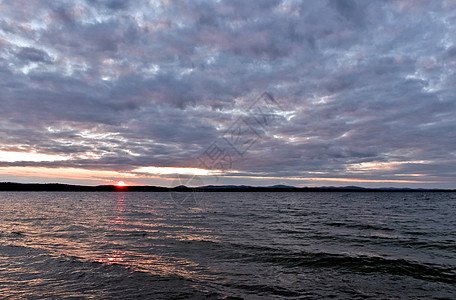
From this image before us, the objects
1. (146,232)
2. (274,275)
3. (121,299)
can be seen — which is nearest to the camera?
(121,299)

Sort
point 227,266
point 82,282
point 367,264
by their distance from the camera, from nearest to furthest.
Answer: point 82,282 < point 227,266 < point 367,264

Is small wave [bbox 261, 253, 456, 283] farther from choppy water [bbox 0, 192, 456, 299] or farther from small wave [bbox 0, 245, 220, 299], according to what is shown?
small wave [bbox 0, 245, 220, 299]

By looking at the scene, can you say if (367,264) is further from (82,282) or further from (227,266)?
(82,282)

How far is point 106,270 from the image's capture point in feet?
51.0

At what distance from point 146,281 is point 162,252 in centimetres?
662

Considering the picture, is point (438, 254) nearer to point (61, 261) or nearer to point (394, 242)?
point (394, 242)

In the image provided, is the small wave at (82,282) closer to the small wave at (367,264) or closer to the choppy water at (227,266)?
the choppy water at (227,266)

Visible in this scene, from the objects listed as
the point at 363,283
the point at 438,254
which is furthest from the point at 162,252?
the point at 438,254

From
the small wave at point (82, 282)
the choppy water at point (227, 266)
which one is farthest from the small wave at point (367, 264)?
the small wave at point (82, 282)

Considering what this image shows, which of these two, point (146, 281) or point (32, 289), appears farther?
point (146, 281)

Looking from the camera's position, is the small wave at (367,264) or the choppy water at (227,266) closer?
the choppy water at (227,266)

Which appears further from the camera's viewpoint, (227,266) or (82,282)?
(227,266)

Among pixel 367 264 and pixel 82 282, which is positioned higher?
pixel 82 282

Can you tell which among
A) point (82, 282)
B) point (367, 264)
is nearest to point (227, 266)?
point (82, 282)
